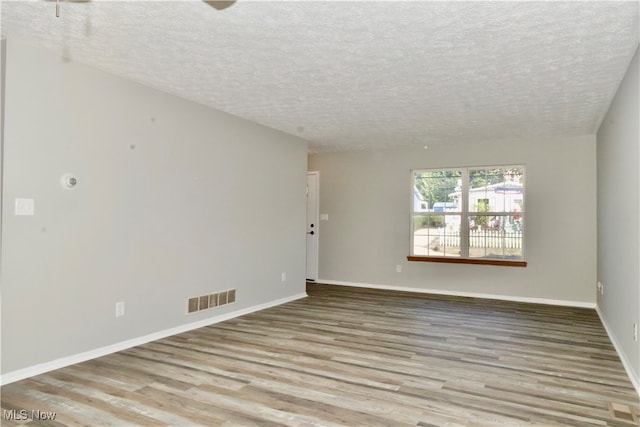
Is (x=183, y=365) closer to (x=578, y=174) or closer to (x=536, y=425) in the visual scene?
(x=536, y=425)

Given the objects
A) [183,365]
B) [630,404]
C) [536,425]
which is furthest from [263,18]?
[630,404]

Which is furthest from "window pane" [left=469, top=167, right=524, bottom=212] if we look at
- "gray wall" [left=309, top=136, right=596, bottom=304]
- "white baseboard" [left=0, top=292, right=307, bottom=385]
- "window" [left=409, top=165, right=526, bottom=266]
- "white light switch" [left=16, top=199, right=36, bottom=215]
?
"white light switch" [left=16, top=199, right=36, bottom=215]

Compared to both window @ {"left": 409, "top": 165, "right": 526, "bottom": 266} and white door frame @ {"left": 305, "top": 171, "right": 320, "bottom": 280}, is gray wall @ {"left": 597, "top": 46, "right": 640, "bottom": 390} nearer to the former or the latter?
window @ {"left": 409, "top": 165, "right": 526, "bottom": 266}

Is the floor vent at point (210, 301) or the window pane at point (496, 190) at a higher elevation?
the window pane at point (496, 190)

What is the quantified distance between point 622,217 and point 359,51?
2.46 meters

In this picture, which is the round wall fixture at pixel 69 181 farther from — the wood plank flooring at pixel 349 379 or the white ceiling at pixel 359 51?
the wood plank flooring at pixel 349 379

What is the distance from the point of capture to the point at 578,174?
597 cm

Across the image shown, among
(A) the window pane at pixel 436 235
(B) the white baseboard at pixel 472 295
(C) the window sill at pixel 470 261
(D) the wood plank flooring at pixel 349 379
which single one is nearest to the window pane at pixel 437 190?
(A) the window pane at pixel 436 235

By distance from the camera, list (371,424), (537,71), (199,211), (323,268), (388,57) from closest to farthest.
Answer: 1. (371,424)
2. (388,57)
3. (537,71)
4. (199,211)
5. (323,268)

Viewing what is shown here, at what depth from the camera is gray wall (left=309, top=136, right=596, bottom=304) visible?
5965 millimetres

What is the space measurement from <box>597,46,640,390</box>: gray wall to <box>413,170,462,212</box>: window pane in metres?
2.12

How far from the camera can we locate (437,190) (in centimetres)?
695

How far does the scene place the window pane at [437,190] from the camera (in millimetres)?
6805

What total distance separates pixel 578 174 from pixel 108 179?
568cm
